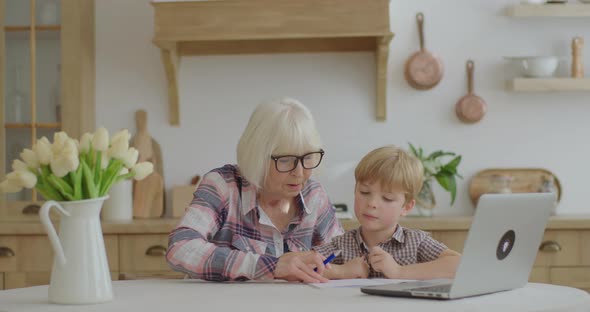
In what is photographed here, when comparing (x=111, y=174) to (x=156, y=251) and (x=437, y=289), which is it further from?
(x=156, y=251)

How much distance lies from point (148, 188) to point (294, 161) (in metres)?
1.90

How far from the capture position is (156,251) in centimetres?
369

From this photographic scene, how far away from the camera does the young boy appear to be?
2.08 metres

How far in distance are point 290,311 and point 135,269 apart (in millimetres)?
2213

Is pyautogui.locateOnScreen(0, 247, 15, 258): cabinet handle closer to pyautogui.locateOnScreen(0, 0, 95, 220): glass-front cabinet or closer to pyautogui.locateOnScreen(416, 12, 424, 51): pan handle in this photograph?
pyautogui.locateOnScreen(0, 0, 95, 220): glass-front cabinet

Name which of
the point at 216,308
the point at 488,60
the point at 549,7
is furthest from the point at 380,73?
the point at 216,308

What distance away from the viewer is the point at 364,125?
4156 mm

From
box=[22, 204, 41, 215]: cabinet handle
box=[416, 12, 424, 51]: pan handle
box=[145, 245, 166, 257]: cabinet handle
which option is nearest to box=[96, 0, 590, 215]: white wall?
box=[416, 12, 424, 51]: pan handle

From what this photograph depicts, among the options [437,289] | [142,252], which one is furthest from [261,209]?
[142,252]

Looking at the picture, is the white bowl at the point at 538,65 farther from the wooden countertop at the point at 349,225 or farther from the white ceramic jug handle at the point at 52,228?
the white ceramic jug handle at the point at 52,228

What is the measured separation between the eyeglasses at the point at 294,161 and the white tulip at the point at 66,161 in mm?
685

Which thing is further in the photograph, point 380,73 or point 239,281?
point 380,73

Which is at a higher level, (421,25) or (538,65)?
(421,25)

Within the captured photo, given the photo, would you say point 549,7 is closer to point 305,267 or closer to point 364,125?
point 364,125
